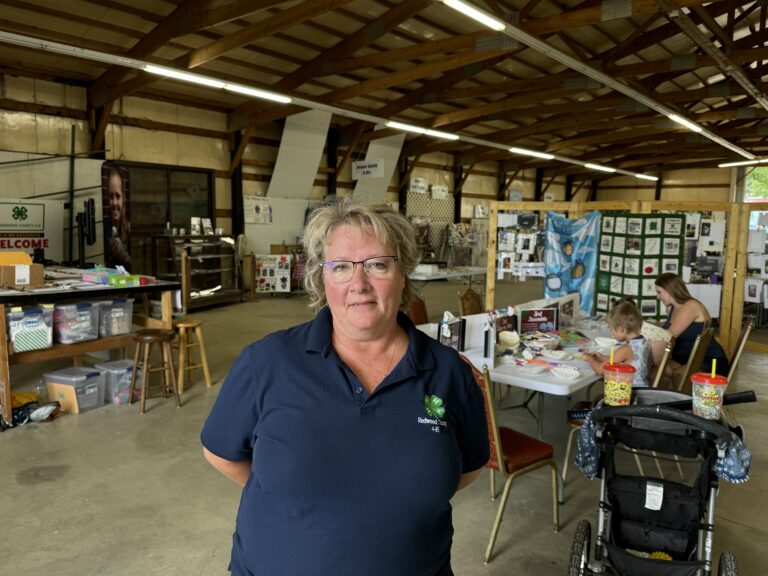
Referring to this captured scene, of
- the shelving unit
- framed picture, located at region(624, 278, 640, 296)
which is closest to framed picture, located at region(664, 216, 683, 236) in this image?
framed picture, located at region(624, 278, 640, 296)

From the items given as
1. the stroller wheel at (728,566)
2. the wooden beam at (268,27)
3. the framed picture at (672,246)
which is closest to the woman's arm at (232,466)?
the stroller wheel at (728,566)

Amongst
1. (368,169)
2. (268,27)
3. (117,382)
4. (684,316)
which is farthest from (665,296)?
(368,169)

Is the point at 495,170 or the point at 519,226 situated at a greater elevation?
the point at 495,170

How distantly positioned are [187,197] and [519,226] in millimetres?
6759

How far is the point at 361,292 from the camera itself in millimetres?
1347

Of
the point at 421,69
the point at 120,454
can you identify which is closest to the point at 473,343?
the point at 120,454

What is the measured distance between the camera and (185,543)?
2.91 m

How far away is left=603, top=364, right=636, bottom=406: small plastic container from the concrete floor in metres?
0.85

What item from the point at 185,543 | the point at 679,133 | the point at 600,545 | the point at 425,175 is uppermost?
the point at 679,133

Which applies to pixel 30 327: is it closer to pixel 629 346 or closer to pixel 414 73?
pixel 629 346

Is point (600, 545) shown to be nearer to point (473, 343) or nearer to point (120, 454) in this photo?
point (473, 343)

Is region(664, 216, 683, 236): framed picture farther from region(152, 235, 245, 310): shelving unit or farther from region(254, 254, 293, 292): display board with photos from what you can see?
region(254, 254, 293, 292): display board with photos

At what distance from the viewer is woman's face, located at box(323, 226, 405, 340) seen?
4.43 feet

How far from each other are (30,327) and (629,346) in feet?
14.5
